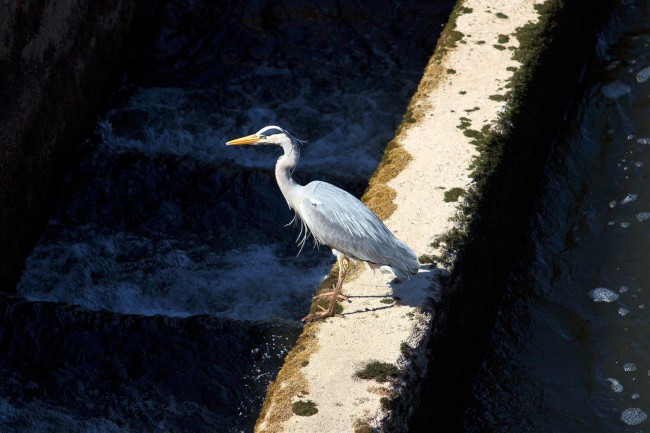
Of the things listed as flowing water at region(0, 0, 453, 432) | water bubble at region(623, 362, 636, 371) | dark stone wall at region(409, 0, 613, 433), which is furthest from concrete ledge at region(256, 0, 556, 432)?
water bubble at region(623, 362, 636, 371)

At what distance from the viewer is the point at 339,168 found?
299 inches

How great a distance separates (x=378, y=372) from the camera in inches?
184

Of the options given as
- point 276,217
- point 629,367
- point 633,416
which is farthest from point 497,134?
point 633,416

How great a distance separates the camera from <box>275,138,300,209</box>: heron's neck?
17.1 feet

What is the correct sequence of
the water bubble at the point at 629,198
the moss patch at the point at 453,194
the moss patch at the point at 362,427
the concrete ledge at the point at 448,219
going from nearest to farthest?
the moss patch at the point at 362,427
the concrete ledge at the point at 448,219
the moss patch at the point at 453,194
the water bubble at the point at 629,198

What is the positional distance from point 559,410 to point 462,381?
2.04 feet

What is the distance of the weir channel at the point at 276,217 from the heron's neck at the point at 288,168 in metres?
0.71

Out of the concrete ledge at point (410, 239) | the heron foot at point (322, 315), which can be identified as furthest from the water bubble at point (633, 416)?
the heron foot at point (322, 315)

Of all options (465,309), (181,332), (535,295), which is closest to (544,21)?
(535,295)

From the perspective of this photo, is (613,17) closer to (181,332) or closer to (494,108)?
(494,108)

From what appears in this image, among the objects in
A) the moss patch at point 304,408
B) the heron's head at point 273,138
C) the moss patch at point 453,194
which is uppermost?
the heron's head at point 273,138

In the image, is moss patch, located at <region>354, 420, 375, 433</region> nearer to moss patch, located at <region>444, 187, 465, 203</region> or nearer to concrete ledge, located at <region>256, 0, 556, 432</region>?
concrete ledge, located at <region>256, 0, 556, 432</region>

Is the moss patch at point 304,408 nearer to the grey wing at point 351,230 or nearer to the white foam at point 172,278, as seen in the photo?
the grey wing at point 351,230

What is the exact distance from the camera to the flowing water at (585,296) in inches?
219
